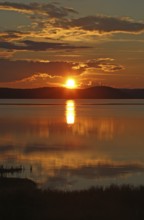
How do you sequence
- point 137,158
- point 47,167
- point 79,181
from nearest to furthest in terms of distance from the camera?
1. point 79,181
2. point 47,167
3. point 137,158

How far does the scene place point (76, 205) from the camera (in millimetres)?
14789

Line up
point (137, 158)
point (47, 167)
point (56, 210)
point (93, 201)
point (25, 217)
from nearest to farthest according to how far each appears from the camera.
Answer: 1. point (25, 217)
2. point (56, 210)
3. point (93, 201)
4. point (47, 167)
5. point (137, 158)

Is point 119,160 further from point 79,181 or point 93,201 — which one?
point 93,201

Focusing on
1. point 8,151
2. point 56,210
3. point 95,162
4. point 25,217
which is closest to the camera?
point 25,217

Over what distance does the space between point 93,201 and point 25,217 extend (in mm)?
3396

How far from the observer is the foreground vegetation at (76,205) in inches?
527

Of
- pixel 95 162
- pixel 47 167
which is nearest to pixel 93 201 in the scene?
pixel 47 167

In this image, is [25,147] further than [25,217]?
Yes

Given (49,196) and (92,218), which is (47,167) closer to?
(49,196)

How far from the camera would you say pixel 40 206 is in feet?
47.4

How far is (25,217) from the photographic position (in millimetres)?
13023

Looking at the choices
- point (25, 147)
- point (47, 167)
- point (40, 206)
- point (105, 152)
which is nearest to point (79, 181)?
point (47, 167)

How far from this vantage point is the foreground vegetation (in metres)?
13.4

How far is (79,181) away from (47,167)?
578 cm
